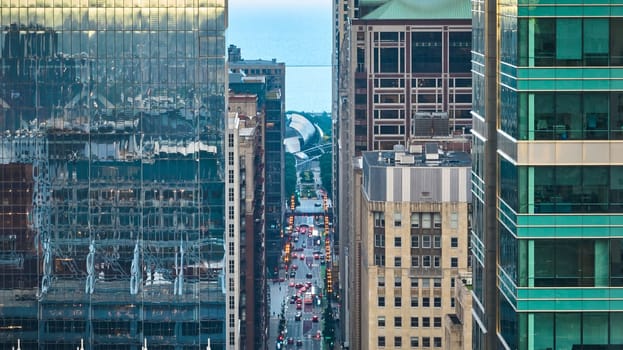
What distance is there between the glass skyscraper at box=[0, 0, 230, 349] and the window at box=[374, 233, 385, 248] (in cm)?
2399

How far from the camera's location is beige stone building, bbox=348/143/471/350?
13938 cm

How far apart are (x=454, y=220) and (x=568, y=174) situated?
77346 mm

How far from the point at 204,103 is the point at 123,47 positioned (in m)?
9.38

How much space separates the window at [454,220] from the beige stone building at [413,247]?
0.08m

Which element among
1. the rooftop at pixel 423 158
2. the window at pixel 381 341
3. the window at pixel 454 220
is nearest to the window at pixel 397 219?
the window at pixel 454 220

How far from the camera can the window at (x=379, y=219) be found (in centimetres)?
14125

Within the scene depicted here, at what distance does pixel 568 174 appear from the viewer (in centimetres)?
6241

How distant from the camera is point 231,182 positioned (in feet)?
563

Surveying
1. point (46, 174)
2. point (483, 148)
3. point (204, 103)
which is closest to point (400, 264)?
point (204, 103)

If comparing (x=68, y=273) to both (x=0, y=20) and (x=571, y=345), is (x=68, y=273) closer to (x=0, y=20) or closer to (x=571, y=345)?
(x=0, y=20)

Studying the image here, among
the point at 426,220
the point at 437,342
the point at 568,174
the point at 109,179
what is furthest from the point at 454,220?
the point at 568,174

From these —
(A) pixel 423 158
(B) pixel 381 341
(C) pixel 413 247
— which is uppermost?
(A) pixel 423 158

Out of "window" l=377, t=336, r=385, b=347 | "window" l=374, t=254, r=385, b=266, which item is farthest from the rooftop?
"window" l=377, t=336, r=385, b=347

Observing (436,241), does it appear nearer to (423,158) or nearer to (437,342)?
(437,342)
